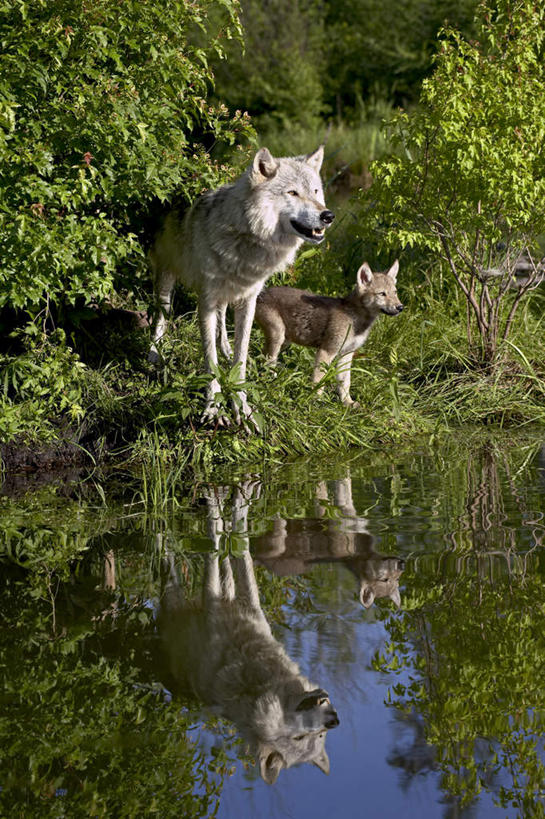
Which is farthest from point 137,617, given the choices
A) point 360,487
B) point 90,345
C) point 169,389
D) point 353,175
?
point 353,175

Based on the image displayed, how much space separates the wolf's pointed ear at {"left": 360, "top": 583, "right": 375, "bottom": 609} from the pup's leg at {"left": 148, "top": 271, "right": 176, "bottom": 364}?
451 cm

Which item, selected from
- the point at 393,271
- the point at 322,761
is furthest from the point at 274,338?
the point at 322,761

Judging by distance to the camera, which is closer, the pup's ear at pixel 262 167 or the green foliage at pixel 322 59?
the pup's ear at pixel 262 167

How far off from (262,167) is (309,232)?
2.09 ft

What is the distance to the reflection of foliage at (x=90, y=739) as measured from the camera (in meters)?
2.81

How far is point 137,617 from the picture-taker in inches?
162

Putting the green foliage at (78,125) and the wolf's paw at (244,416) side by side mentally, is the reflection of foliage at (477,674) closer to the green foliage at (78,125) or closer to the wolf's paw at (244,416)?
the wolf's paw at (244,416)

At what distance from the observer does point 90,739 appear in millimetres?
3125

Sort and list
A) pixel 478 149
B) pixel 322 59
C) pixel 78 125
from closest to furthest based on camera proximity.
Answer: pixel 78 125, pixel 478 149, pixel 322 59

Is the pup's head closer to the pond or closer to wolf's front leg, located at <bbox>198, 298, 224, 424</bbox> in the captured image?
wolf's front leg, located at <bbox>198, 298, 224, 424</bbox>

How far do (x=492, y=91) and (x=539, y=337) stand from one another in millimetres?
2980

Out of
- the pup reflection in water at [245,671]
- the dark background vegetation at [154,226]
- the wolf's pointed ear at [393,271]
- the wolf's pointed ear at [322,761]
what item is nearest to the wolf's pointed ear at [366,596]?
the pup reflection in water at [245,671]

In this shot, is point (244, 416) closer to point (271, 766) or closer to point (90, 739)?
point (90, 739)

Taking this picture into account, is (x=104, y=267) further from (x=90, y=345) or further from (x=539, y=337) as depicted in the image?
(x=539, y=337)
